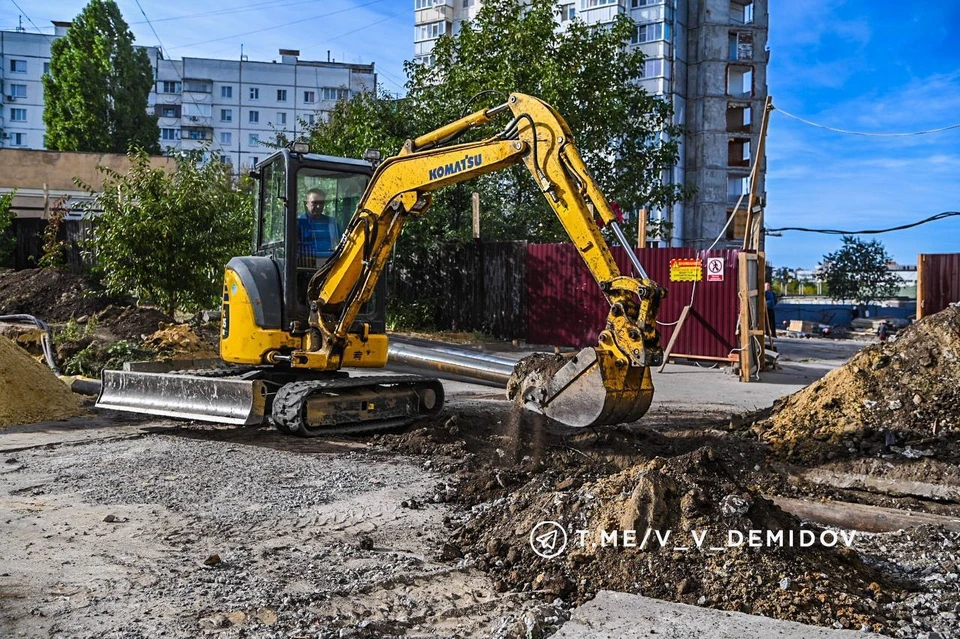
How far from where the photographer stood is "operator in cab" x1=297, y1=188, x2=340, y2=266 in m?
8.87

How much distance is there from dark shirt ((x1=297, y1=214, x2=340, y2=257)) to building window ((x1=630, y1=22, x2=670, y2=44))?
4893cm

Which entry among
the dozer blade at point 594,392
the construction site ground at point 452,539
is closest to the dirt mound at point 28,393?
the construction site ground at point 452,539

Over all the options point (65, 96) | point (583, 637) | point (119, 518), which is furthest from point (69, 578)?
point (65, 96)

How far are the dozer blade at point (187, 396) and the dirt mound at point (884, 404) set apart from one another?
16.3ft

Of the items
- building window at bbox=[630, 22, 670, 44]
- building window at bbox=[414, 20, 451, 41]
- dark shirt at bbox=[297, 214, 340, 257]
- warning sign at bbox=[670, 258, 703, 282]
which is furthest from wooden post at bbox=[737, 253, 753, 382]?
building window at bbox=[414, 20, 451, 41]

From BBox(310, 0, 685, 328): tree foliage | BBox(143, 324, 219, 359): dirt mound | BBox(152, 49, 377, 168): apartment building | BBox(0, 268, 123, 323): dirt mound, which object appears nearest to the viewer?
BBox(143, 324, 219, 359): dirt mound

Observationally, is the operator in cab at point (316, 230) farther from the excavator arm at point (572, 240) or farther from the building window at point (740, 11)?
the building window at point (740, 11)

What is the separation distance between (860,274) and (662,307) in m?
28.1

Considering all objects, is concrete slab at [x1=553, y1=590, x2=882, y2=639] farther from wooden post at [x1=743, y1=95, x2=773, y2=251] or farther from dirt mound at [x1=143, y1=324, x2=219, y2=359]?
dirt mound at [x1=143, y1=324, x2=219, y2=359]

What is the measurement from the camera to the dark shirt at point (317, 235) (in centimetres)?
887

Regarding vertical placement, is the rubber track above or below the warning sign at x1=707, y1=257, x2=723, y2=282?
below

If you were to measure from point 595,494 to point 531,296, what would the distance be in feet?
45.2

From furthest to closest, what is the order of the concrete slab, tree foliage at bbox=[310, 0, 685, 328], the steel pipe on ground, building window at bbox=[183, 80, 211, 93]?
building window at bbox=[183, 80, 211, 93]
tree foliage at bbox=[310, 0, 685, 328]
the steel pipe on ground
the concrete slab

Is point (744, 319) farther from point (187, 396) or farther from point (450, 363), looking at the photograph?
point (187, 396)
